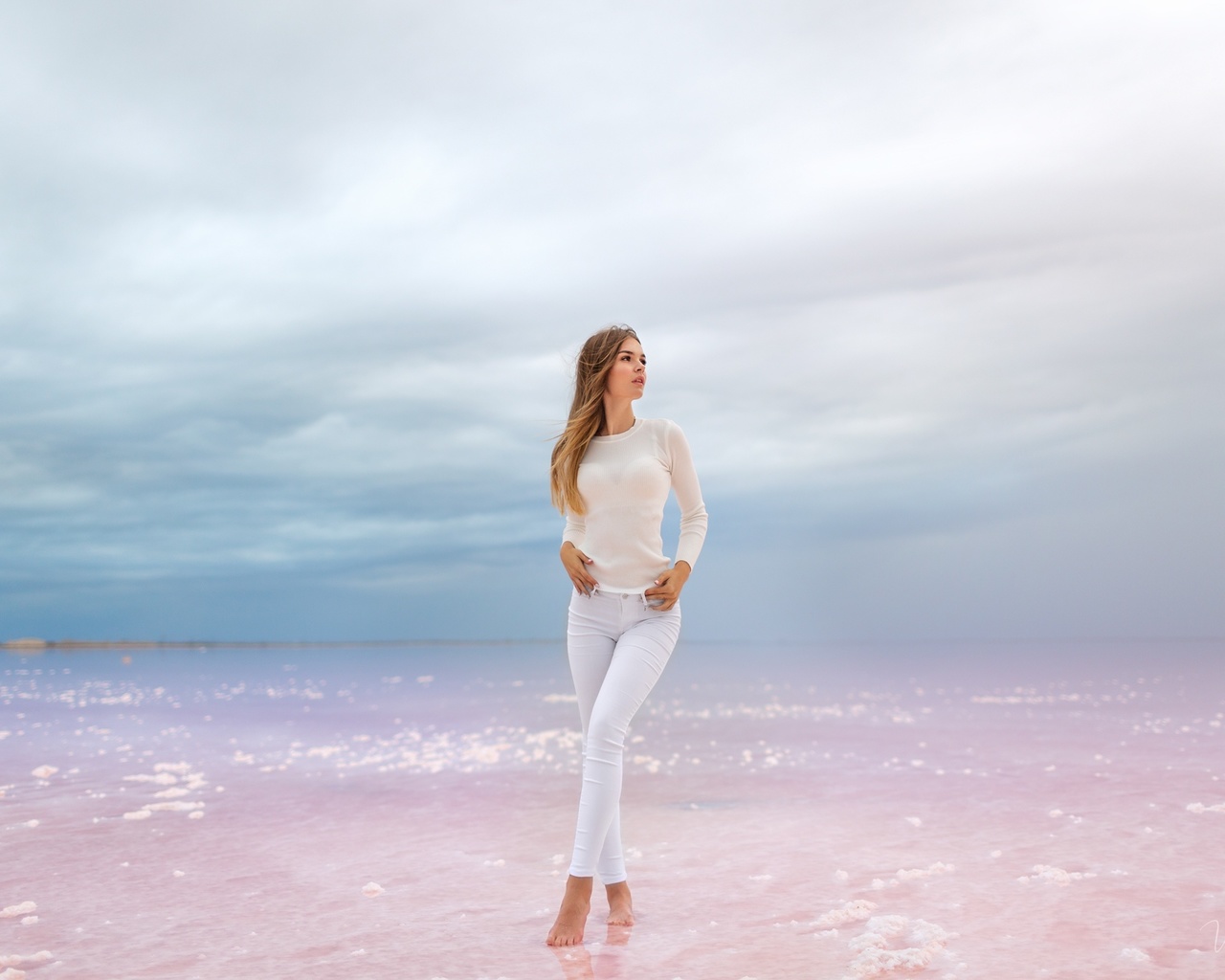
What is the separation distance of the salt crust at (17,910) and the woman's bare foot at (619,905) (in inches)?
124

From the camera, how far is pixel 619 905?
17.4ft

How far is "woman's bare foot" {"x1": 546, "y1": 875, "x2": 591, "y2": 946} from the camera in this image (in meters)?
4.88

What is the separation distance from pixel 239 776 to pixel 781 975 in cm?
788

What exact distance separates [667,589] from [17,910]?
3.94 metres

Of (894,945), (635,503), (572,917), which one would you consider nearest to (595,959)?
(572,917)

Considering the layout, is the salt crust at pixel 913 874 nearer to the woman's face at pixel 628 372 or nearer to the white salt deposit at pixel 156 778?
the woman's face at pixel 628 372

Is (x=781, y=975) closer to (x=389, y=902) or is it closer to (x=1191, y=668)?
(x=389, y=902)

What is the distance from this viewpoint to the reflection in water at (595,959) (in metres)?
4.43

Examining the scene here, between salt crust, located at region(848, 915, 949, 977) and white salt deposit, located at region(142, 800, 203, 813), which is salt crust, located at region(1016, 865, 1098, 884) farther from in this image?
white salt deposit, located at region(142, 800, 203, 813)

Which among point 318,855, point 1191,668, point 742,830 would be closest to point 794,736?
point 742,830

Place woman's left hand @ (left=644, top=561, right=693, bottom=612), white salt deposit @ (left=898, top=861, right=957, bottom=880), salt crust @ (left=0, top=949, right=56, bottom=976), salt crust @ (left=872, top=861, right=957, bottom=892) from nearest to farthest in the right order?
1. salt crust @ (left=0, top=949, right=56, bottom=976)
2. woman's left hand @ (left=644, top=561, right=693, bottom=612)
3. salt crust @ (left=872, top=861, right=957, bottom=892)
4. white salt deposit @ (left=898, top=861, right=957, bottom=880)

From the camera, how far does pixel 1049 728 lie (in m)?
14.7

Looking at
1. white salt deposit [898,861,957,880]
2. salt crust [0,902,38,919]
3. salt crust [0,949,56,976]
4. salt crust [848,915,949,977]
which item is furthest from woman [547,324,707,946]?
salt crust [0,902,38,919]

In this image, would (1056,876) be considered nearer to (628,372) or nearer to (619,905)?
(619,905)
